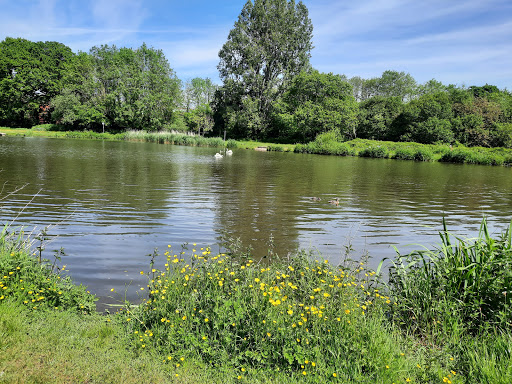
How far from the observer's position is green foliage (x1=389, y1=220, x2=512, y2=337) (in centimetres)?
464

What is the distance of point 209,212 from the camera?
13.0 meters

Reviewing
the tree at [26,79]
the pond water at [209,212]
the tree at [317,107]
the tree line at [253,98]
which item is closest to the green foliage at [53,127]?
the tree line at [253,98]

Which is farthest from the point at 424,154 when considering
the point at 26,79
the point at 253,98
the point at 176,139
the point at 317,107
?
the point at 26,79

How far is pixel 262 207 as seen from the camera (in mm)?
14180

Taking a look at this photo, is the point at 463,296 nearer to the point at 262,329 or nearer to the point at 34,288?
the point at 262,329

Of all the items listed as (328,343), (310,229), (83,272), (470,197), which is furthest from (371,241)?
(470,197)

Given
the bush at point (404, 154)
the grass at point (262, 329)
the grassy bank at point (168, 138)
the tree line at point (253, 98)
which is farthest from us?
the tree line at point (253, 98)

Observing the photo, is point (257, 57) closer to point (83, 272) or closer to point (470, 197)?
point (470, 197)

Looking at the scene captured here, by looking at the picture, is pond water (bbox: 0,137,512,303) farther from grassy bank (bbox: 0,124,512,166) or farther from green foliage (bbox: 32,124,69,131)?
green foliage (bbox: 32,124,69,131)

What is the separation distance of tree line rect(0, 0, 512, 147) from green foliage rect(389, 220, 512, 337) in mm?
55816

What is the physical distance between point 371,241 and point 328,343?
21.7 ft

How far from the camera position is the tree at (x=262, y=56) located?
67.1 m

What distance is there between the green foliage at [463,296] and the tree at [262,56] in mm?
62681

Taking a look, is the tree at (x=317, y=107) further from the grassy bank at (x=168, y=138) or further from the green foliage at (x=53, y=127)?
the green foliage at (x=53, y=127)
